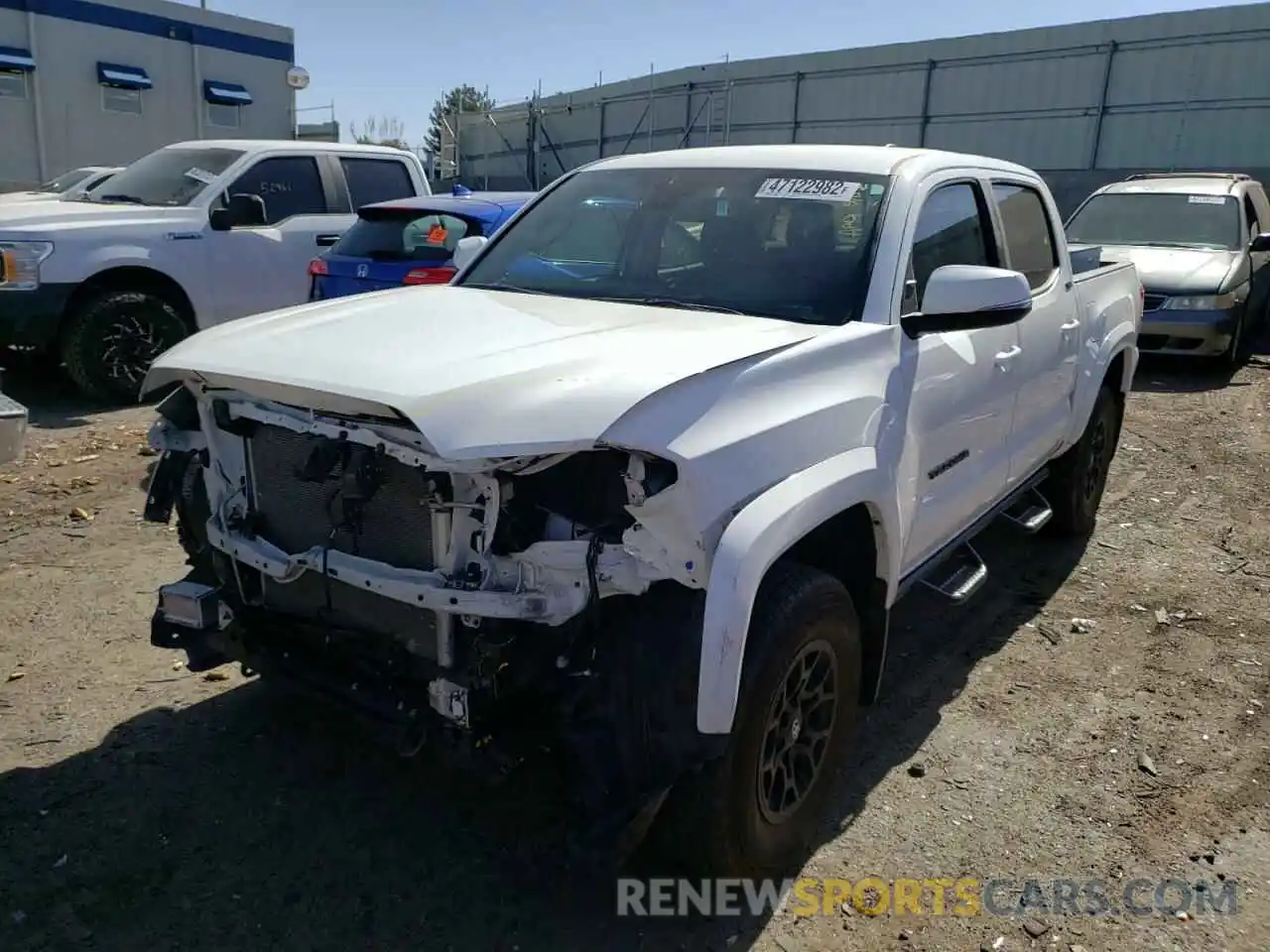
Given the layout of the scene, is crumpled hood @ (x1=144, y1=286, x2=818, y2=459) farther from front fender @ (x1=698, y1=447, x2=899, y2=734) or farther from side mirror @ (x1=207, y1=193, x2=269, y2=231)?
side mirror @ (x1=207, y1=193, x2=269, y2=231)

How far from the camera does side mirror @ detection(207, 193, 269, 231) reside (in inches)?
310

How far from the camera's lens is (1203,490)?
671 centimetres

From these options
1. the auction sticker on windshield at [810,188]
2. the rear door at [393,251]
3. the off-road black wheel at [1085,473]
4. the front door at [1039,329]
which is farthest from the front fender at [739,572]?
the rear door at [393,251]

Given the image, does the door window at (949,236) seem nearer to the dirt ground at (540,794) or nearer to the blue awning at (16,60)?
the dirt ground at (540,794)

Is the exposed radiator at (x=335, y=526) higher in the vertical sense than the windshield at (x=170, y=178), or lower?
lower

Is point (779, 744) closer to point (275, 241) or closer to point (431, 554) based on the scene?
point (431, 554)

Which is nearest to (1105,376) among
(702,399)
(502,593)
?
(702,399)

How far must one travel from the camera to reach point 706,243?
3.57 m

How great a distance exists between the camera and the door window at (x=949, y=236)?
348 cm

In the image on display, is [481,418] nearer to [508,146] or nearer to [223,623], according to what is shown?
[223,623]

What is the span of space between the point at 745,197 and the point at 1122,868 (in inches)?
95.5

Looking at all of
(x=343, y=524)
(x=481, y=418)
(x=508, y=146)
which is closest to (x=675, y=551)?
(x=481, y=418)

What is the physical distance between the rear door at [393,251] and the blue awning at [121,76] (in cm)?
2019

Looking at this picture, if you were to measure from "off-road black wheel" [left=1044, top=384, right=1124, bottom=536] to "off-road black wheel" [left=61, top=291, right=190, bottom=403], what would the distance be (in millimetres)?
6316
